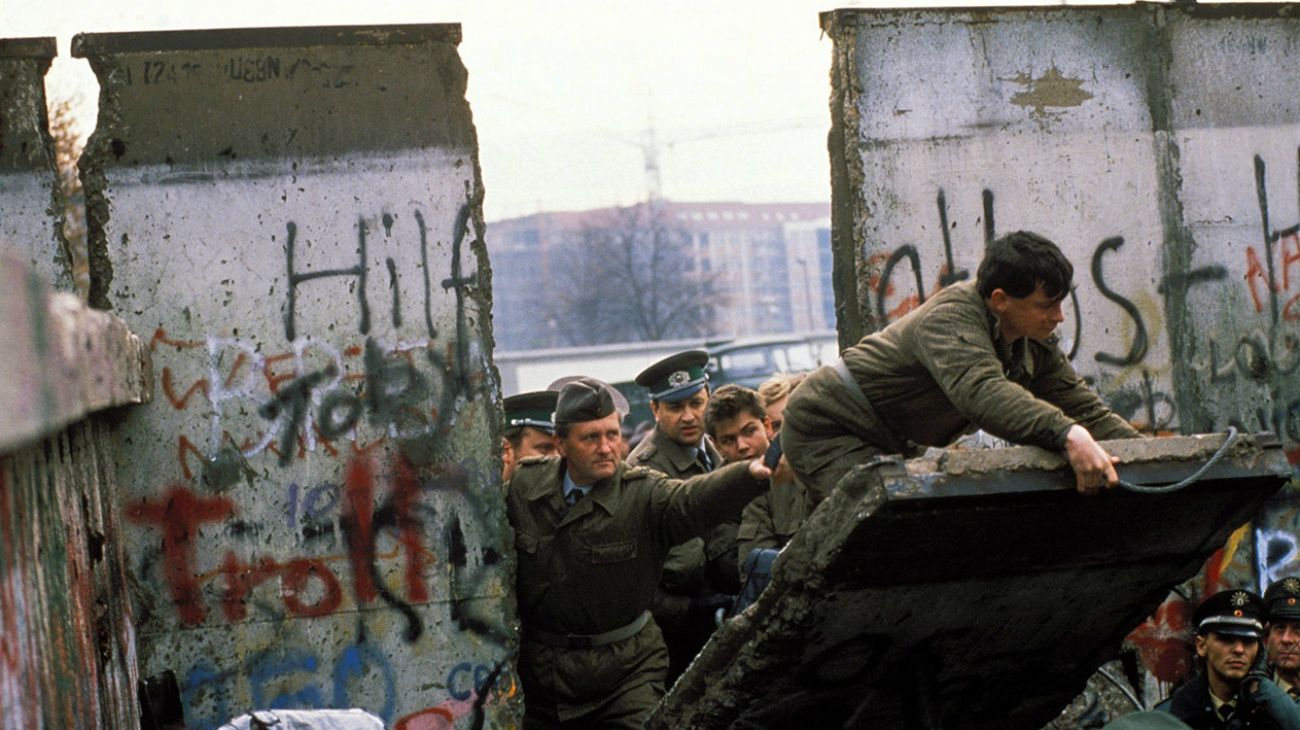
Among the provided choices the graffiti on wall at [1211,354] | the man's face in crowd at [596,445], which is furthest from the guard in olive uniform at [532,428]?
the graffiti on wall at [1211,354]

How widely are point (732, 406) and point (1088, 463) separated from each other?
10.7 ft

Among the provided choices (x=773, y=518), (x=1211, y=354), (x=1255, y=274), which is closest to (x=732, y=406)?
(x=773, y=518)

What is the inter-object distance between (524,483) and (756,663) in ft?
7.45

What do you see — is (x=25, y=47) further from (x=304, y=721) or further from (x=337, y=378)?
(x=304, y=721)

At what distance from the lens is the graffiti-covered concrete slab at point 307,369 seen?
7281mm

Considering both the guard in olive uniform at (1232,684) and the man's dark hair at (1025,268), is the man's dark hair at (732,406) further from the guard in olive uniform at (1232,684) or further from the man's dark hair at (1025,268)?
the man's dark hair at (1025,268)

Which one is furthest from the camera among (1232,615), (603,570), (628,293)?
(628,293)

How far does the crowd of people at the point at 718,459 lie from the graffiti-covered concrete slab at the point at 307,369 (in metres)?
0.34

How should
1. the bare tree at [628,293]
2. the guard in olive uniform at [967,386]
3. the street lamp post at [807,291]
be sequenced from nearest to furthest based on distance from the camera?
the guard in olive uniform at [967,386]
the bare tree at [628,293]
the street lamp post at [807,291]

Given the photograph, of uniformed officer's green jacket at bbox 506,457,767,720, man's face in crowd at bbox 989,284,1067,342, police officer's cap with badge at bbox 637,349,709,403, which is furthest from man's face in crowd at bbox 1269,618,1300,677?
police officer's cap with badge at bbox 637,349,709,403

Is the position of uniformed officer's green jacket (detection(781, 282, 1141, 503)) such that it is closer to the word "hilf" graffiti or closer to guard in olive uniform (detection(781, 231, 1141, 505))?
guard in olive uniform (detection(781, 231, 1141, 505))

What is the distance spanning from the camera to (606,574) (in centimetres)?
695

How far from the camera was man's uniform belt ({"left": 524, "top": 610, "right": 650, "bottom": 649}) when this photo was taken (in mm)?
6930

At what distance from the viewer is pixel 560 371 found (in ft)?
126
